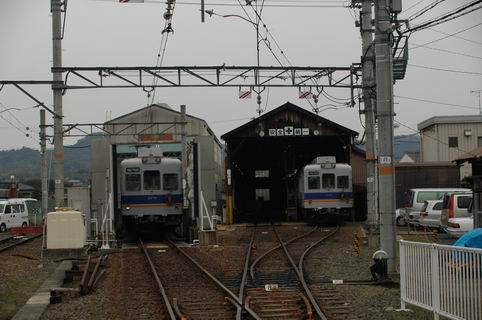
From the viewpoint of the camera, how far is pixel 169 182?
81.9 feet

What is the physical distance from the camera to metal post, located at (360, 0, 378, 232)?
19000 millimetres

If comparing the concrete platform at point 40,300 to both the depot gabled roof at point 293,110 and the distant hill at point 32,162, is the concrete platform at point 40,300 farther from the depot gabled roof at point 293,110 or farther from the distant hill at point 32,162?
the distant hill at point 32,162

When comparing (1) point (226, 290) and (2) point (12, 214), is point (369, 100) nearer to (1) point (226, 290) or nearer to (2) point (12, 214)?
(1) point (226, 290)

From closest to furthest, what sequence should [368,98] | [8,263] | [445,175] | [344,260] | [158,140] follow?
[344,260] → [8,263] → [368,98] → [158,140] → [445,175]

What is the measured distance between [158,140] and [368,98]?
38.8 ft

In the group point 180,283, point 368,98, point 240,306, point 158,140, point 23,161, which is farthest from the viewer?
point 23,161

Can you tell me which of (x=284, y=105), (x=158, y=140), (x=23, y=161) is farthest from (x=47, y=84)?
(x=23, y=161)

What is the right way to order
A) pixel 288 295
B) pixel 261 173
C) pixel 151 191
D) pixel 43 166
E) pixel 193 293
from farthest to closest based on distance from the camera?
1. pixel 261 173
2. pixel 43 166
3. pixel 151 191
4. pixel 193 293
5. pixel 288 295

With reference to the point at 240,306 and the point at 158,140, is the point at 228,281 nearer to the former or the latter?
the point at 240,306

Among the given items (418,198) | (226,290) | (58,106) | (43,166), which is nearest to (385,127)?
(226,290)

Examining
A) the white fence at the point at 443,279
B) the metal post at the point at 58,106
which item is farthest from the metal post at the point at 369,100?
the white fence at the point at 443,279

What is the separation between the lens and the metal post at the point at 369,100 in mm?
19000

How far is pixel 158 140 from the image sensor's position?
29.1 meters

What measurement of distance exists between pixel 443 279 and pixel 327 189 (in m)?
25.2
